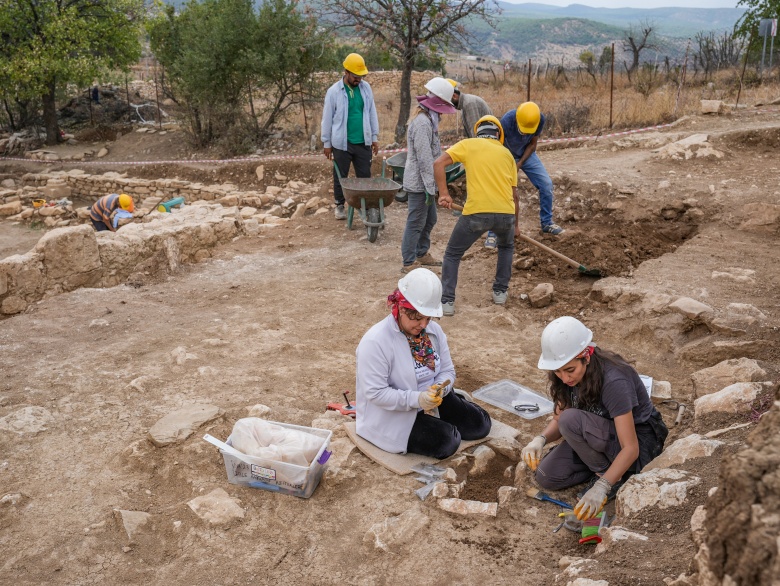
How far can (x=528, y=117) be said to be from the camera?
6863 mm

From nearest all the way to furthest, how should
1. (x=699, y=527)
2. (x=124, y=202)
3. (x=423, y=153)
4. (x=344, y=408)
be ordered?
1. (x=699, y=527)
2. (x=344, y=408)
3. (x=423, y=153)
4. (x=124, y=202)

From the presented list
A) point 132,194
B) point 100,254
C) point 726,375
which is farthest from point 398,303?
point 132,194

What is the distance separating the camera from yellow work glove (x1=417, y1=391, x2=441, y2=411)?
11.6ft

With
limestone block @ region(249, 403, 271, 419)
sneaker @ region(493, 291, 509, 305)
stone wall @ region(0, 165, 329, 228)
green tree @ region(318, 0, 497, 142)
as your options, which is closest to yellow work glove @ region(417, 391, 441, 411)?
limestone block @ region(249, 403, 271, 419)

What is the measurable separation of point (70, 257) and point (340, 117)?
3.36 m

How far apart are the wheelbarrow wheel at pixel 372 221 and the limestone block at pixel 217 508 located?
487 centimetres

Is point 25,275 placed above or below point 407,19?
below

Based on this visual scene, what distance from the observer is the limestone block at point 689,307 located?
5125mm

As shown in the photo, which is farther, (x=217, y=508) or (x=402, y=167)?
(x=402, y=167)

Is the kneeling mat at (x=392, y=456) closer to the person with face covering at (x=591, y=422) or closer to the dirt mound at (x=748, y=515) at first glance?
the person with face covering at (x=591, y=422)

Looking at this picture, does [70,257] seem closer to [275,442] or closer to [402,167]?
[402,167]

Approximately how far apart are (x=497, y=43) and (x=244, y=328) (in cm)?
11450

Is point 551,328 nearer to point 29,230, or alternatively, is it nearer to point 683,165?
point 683,165

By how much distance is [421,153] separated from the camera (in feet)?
21.2
